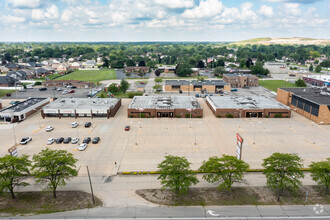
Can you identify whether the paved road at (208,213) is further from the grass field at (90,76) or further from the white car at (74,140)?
the grass field at (90,76)

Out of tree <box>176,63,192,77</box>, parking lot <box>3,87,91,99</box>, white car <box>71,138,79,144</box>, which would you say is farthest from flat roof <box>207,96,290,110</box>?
tree <box>176,63,192,77</box>

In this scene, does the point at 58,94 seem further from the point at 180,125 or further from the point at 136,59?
the point at 136,59

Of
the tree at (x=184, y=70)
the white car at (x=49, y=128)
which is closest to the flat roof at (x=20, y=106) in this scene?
the white car at (x=49, y=128)

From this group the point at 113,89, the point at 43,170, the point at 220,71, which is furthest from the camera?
the point at 220,71

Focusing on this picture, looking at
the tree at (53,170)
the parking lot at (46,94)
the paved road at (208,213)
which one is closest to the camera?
the paved road at (208,213)

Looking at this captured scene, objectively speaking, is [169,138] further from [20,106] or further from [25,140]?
[20,106]

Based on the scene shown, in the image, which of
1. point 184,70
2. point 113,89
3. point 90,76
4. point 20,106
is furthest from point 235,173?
point 90,76

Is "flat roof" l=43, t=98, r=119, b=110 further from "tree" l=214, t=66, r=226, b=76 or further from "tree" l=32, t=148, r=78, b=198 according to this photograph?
"tree" l=214, t=66, r=226, b=76
